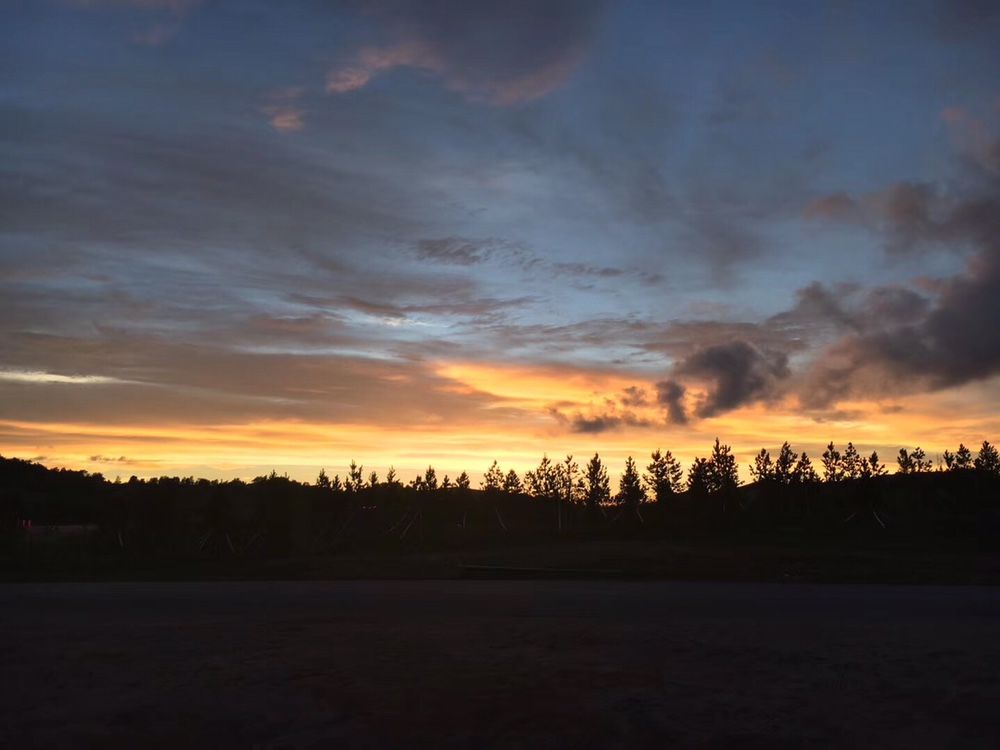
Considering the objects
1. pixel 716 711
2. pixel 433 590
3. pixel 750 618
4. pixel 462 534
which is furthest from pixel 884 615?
pixel 462 534

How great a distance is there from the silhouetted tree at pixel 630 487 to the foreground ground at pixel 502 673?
39502 millimetres

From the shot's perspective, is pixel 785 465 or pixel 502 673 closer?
pixel 502 673

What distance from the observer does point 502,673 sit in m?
9.20

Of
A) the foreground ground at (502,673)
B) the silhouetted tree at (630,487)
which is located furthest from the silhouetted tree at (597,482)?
the foreground ground at (502,673)

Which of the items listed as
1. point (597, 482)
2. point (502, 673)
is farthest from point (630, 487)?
point (502, 673)

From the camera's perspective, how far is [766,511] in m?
48.1

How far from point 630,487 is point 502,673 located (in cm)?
4946

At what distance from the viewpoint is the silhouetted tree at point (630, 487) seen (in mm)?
55312

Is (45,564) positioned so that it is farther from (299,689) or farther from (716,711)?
(716,711)

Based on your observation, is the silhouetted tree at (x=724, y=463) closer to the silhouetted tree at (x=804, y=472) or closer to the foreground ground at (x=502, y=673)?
the silhouetted tree at (x=804, y=472)

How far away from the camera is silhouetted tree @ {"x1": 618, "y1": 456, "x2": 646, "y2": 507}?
5531 centimetres

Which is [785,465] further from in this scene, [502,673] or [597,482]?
[502,673]

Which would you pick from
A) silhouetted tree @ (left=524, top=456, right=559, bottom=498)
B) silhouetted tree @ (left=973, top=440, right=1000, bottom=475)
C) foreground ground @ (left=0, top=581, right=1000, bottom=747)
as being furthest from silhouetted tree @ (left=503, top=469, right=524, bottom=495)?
foreground ground @ (left=0, top=581, right=1000, bottom=747)

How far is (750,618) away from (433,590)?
7.18 metres
